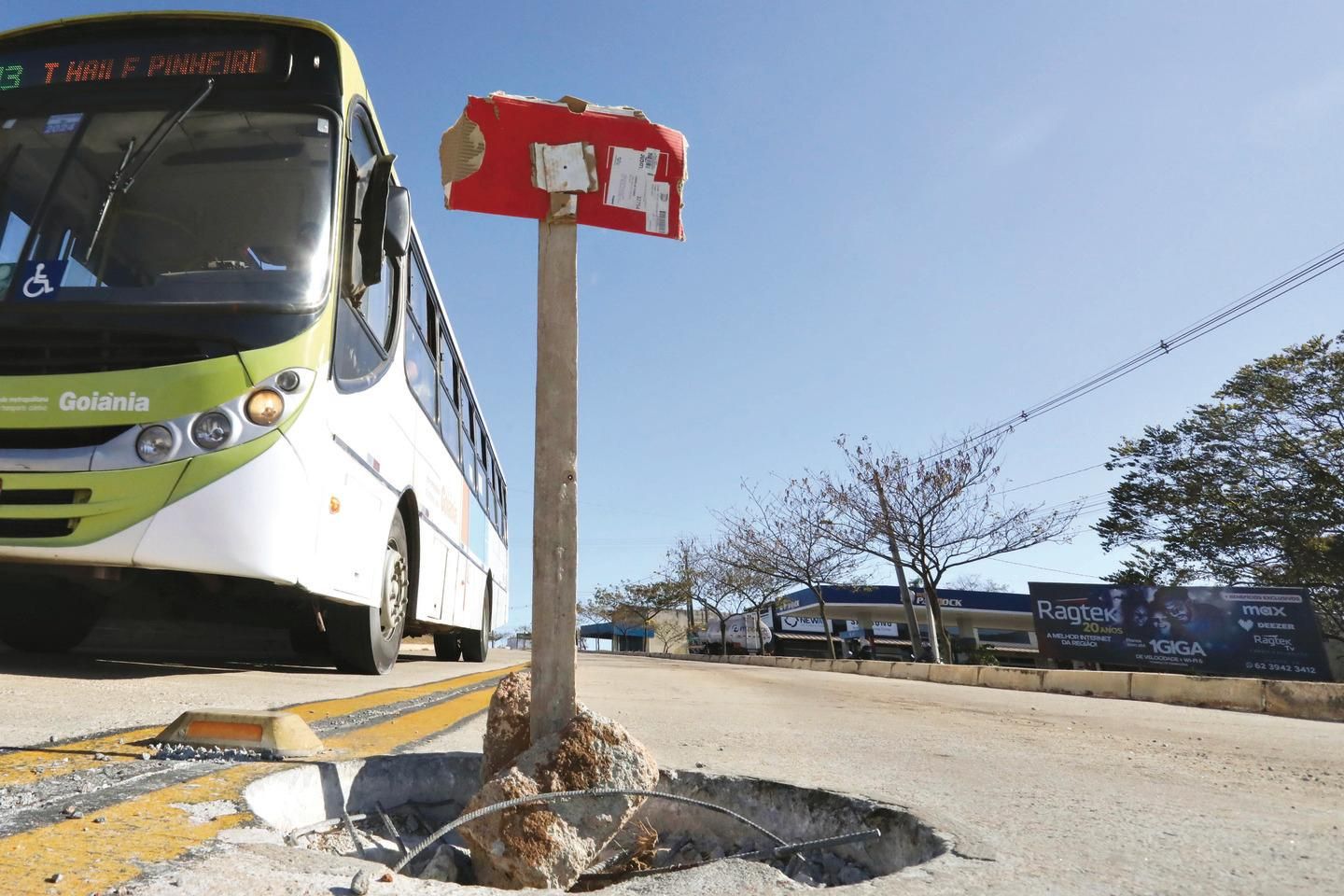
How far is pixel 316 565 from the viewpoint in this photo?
3.94m

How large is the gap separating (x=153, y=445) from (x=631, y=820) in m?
2.94

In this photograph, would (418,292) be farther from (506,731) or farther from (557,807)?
(557,807)

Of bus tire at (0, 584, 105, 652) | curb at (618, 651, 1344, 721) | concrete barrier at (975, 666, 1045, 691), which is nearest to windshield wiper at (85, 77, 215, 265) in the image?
bus tire at (0, 584, 105, 652)

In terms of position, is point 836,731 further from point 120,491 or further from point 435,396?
point 435,396

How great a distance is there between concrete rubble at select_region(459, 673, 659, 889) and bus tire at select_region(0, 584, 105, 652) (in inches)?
176

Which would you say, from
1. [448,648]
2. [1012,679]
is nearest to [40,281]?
[448,648]

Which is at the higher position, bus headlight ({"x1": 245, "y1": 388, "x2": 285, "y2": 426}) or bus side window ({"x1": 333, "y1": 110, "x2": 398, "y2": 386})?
bus side window ({"x1": 333, "y1": 110, "x2": 398, "y2": 386})

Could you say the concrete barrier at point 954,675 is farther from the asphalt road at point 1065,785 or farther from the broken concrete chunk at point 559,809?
the broken concrete chunk at point 559,809

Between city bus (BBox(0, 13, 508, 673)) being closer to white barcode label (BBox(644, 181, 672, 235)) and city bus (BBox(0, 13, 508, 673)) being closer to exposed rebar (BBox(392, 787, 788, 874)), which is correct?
white barcode label (BBox(644, 181, 672, 235))

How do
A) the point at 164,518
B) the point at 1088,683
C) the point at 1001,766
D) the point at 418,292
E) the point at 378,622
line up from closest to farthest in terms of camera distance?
the point at 1001,766 < the point at 164,518 < the point at 378,622 < the point at 418,292 < the point at 1088,683

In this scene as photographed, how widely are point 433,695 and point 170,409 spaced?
6.63ft

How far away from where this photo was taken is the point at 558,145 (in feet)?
6.78

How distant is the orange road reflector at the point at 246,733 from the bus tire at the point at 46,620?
349 centimetres

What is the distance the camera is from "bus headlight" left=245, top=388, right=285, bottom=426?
11.7 feet
